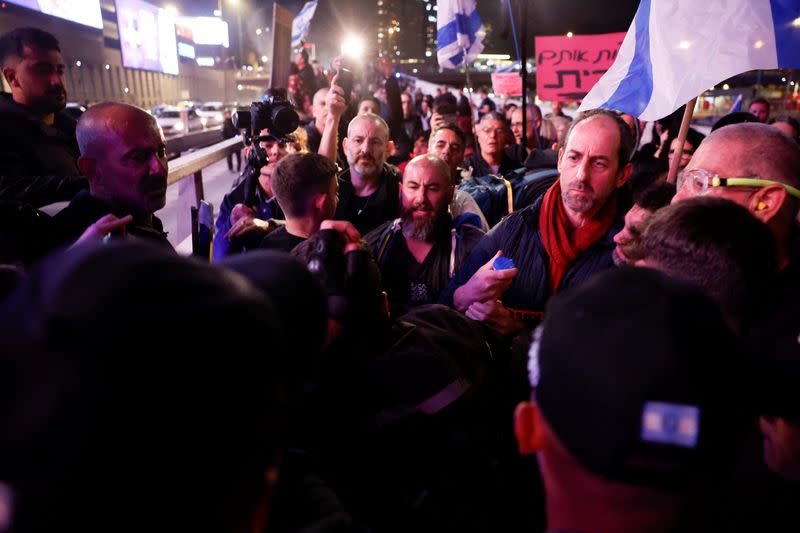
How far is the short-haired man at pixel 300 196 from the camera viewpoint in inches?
97.4

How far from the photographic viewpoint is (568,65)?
557 cm

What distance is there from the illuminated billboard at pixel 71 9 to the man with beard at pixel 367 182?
56.2ft

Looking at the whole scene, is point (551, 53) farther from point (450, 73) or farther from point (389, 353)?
point (450, 73)

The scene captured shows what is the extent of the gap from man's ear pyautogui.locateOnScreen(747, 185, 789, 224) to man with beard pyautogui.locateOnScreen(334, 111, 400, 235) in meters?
2.54

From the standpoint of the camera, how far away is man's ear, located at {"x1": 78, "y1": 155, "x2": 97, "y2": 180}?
2.09m

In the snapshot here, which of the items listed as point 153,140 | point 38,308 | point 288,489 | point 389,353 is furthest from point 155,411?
point 153,140

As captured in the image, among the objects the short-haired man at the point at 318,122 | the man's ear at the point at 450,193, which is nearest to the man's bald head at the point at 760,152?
the man's ear at the point at 450,193

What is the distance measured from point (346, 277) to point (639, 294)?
0.79 metres

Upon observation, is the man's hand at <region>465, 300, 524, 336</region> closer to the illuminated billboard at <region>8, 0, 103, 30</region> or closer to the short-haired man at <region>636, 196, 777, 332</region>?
the short-haired man at <region>636, 196, 777, 332</region>

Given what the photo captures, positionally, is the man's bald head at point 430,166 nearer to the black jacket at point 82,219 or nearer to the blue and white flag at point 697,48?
the blue and white flag at point 697,48

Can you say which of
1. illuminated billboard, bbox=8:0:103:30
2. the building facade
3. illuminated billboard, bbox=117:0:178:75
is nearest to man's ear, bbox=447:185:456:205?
illuminated billboard, bbox=8:0:103:30

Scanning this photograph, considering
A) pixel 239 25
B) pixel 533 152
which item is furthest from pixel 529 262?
pixel 239 25

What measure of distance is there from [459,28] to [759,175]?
593 cm

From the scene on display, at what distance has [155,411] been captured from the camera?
511mm
